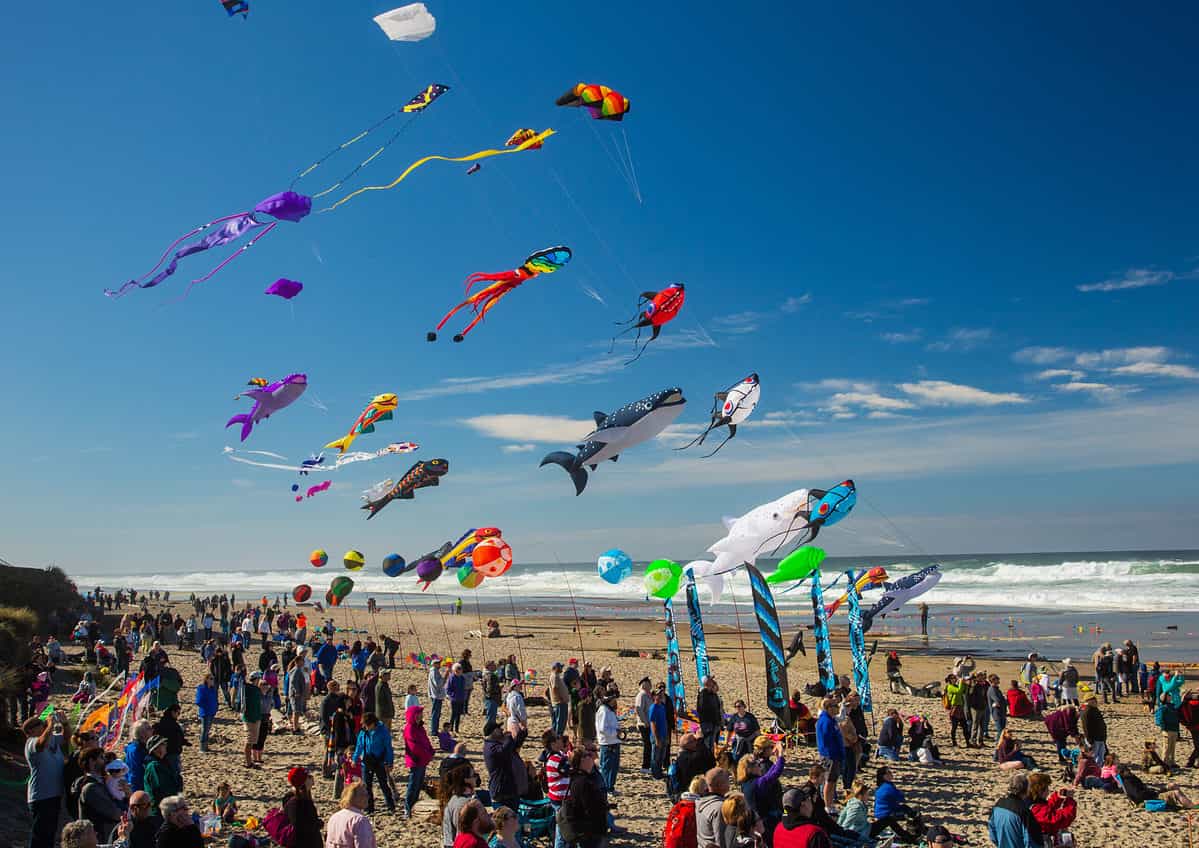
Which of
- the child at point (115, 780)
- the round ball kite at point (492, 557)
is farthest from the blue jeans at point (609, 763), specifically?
the round ball kite at point (492, 557)

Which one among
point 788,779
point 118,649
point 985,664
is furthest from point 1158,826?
point 118,649

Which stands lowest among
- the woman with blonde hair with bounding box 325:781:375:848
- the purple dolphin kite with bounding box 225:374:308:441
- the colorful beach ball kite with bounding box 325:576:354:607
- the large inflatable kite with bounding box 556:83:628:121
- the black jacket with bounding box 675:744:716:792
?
the black jacket with bounding box 675:744:716:792

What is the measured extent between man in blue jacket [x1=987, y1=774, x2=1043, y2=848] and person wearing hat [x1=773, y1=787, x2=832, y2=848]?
1402mm

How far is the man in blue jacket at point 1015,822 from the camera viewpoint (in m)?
5.94

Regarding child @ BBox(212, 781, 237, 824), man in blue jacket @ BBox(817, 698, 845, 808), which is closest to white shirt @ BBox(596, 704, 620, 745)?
man in blue jacket @ BBox(817, 698, 845, 808)

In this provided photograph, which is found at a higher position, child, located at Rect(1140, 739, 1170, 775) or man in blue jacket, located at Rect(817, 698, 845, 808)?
man in blue jacket, located at Rect(817, 698, 845, 808)

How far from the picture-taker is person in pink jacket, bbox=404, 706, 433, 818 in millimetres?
8852

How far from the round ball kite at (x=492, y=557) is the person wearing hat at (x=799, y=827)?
13.8 m

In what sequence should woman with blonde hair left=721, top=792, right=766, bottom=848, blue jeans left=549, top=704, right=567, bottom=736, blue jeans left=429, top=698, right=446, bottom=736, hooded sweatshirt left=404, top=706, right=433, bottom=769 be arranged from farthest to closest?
blue jeans left=429, top=698, right=446, bottom=736, blue jeans left=549, top=704, right=567, bottom=736, hooded sweatshirt left=404, top=706, right=433, bottom=769, woman with blonde hair left=721, top=792, right=766, bottom=848

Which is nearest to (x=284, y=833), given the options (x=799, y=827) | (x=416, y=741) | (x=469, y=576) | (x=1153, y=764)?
(x=416, y=741)

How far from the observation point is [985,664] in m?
24.4

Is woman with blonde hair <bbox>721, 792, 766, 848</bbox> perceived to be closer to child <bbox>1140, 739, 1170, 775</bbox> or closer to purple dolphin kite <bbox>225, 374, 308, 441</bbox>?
child <bbox>1140, 739, 1170, 775</bbox>

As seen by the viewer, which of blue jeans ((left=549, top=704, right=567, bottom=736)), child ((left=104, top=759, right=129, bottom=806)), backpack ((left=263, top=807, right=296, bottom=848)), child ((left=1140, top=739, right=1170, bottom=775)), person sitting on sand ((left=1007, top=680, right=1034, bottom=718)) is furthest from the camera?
person sitting on sand ((left=1007, top=680, right=1034, bottom=718))

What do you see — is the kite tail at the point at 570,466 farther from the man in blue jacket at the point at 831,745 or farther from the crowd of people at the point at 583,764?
the man in blue jacket at the point at 831,745
